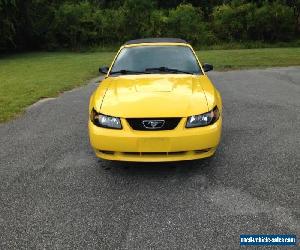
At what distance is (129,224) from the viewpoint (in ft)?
12.1

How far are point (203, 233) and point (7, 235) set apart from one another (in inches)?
70.7

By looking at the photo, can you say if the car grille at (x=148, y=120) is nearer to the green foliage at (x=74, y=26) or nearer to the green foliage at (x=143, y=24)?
the green foliage at (x=143, y=24)

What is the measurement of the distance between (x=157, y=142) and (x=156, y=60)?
7.27 feet

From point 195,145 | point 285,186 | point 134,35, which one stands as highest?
point 195,145

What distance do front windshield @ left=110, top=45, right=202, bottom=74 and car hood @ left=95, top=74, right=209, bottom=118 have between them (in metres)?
0.44

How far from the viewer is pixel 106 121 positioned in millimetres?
4586

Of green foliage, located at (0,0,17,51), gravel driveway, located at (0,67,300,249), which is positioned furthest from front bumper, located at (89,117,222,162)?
green foliage, located at (0,0,17,51)

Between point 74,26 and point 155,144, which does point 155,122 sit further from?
point 74,26

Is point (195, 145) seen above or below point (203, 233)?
above

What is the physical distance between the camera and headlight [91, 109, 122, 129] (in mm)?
4512

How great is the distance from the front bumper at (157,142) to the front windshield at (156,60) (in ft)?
5.78

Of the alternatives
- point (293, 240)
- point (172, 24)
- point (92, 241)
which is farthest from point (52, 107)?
point (172, 24)

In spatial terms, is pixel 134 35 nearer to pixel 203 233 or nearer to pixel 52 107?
pixel 52 107

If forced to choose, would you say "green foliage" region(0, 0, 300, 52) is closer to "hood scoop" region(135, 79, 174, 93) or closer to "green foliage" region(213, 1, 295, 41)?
"green foliage" region(213, 1, 295, 41)
